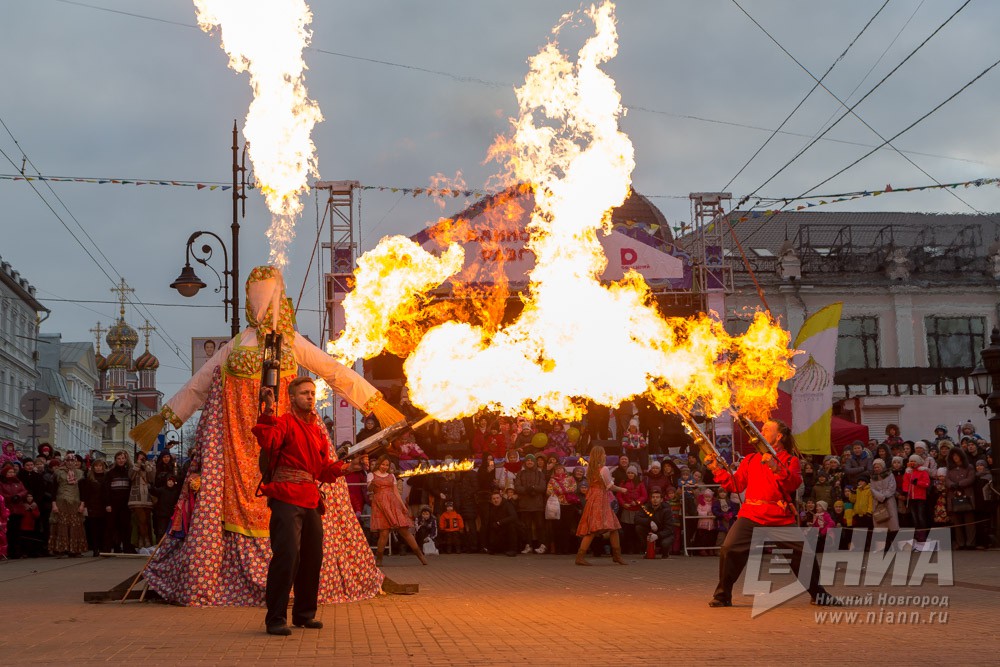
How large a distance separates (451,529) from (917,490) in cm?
793

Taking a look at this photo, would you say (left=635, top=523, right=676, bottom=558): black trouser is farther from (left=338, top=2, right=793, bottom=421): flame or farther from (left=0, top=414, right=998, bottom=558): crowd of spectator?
(left=338, top=2, right=793, bottom=421): flame

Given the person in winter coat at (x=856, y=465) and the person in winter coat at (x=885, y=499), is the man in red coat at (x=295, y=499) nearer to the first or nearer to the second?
the person in winter coat at (x=885, y=499)

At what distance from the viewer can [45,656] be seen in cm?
723

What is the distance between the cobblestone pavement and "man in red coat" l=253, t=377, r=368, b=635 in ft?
0.88

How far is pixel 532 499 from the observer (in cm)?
2117

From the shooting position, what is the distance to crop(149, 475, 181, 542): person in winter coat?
20.9 meters

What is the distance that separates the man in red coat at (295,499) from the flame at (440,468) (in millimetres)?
11974

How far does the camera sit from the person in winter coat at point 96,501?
69.9 ft

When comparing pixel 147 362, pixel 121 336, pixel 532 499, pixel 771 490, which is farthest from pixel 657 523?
pixel 121 336

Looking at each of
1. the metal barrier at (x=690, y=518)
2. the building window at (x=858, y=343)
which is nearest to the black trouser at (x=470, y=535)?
the metal barrier at (x=690, y=518)

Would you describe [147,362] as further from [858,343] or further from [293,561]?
[293,561]

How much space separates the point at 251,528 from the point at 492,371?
2.49 metres

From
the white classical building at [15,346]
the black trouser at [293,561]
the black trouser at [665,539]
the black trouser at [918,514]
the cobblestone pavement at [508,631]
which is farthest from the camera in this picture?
the white classical building at [15,346]

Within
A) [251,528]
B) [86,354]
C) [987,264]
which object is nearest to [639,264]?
[251,528]
